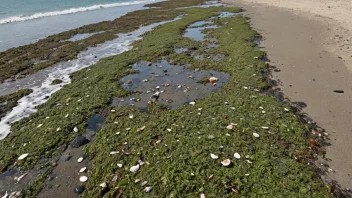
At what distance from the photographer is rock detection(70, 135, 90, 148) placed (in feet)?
26.5

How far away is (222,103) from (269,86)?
9.83 feet

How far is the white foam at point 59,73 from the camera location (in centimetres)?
1031

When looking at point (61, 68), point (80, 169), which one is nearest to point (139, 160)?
point (80, 169)

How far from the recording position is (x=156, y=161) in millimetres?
6832

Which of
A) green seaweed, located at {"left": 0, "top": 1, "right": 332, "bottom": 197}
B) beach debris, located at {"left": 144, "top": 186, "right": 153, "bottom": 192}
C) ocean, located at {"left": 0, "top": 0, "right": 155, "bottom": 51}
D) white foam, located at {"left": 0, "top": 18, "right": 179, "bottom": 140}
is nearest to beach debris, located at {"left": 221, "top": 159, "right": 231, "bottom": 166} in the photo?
green seaweed, located at {"left": 0, "top": 1, "right": 332, "bottom": 197}

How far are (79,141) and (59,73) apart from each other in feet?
28.7

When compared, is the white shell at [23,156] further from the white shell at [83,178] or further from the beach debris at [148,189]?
the beach debris at [148,189]

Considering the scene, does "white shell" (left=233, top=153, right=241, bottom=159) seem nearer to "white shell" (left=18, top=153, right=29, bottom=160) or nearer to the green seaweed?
the green seaweed

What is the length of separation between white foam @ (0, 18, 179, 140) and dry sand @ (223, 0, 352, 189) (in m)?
11.6

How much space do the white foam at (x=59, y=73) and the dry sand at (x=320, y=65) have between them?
38.2ft

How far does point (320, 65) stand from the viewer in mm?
13352

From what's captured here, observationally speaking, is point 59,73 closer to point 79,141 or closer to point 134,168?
point 79,141

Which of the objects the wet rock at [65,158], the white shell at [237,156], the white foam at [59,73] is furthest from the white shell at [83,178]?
the white foam at [59,73]

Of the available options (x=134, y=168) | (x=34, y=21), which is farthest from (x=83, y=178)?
(x=34, y=21)
